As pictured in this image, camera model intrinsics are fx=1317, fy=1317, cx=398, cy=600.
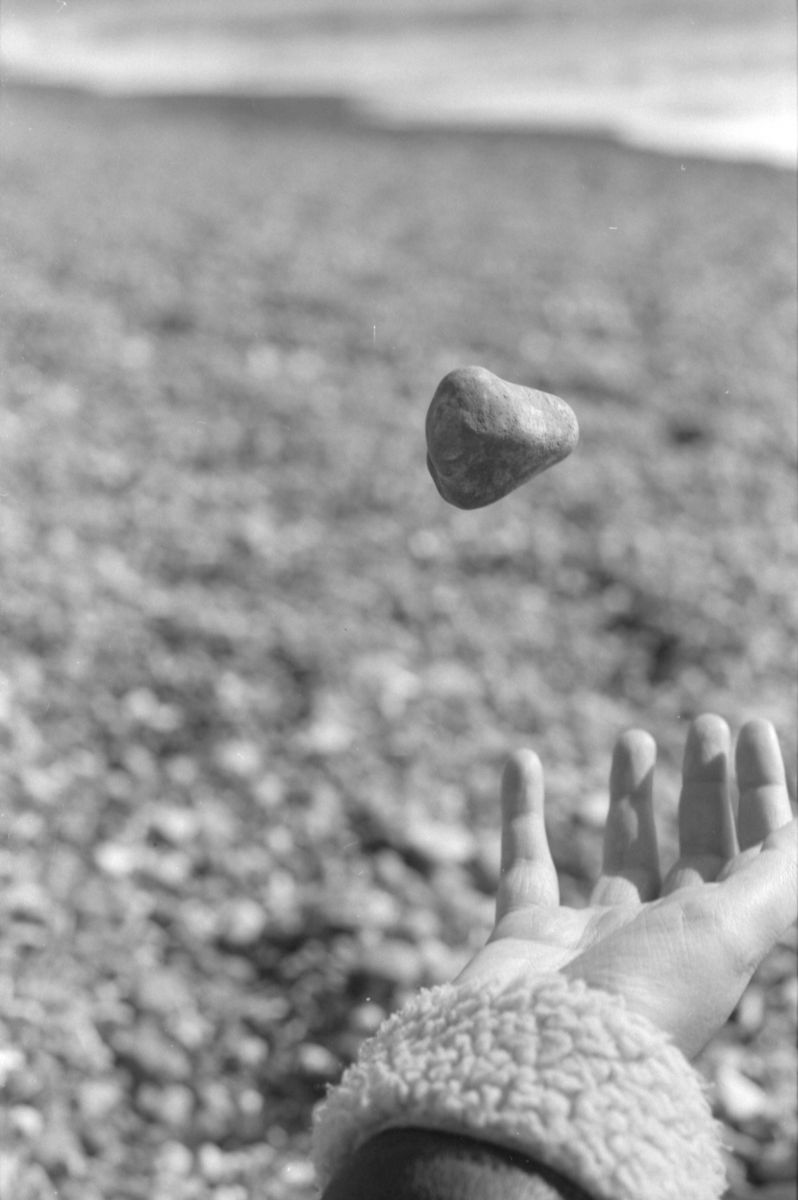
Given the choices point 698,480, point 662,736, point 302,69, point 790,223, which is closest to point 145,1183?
point 662,736

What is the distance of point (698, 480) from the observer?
4.54 meters

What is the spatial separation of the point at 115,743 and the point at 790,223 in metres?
5.76

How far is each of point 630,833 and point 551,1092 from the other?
22.5 inches

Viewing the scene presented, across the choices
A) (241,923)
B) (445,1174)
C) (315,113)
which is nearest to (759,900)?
(445,1174)

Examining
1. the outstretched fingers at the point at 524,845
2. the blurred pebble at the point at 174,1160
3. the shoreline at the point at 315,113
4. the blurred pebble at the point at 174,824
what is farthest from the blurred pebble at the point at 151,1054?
the shoreline at the point at 315,113

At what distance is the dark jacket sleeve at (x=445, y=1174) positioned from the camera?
1.09 metres

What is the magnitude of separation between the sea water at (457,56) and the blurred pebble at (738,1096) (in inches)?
187

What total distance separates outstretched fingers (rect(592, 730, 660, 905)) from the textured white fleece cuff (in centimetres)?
36

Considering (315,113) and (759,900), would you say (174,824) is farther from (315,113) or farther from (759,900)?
(315,113)

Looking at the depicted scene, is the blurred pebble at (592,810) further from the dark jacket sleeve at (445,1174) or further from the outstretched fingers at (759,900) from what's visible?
the dark jacket sleeve at (445,1174)

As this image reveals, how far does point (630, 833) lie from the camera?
1.68 meters

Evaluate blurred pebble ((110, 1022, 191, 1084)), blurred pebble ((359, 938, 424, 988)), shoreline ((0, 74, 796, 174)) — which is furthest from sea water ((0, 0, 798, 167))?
blurred pebble ((110, 1022, 191, 1084))

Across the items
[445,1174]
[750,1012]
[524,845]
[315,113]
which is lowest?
[315,113]

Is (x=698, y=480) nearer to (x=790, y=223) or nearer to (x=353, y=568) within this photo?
(x=353, y=568)
